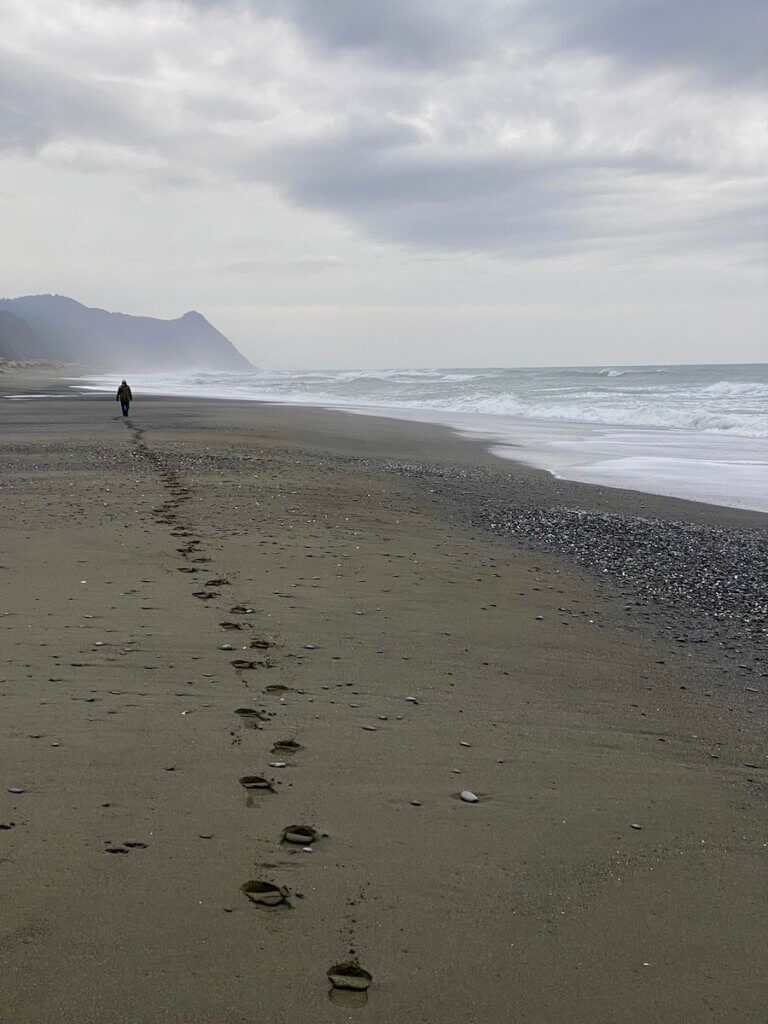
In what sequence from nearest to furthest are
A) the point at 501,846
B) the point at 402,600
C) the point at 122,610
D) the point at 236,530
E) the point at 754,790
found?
the point at 501,846, the point at 754,790, the point at 122,610, the point at 402,600, the point at 236,530

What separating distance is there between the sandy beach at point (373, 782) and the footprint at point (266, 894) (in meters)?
0.01

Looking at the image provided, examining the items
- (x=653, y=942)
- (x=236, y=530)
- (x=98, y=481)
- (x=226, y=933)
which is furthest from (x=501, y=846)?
(x=98, y=481)

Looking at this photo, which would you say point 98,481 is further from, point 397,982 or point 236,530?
point 397,982

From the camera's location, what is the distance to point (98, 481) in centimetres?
1178

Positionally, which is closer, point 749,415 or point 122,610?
point 122,610

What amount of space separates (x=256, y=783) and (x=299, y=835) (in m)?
0.45

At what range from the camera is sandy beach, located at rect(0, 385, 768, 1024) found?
8.29 feet

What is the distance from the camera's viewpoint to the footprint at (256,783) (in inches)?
140

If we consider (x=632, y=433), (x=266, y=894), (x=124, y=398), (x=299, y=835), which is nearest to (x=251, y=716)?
(x=299, y=835)

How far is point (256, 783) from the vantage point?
3.60 m

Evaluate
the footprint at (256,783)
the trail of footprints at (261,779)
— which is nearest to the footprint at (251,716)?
the trail of footprints at (261,779)

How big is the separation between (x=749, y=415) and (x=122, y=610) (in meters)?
28.2

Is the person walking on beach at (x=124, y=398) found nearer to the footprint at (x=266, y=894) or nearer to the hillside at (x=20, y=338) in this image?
the footprint at (x=266, y=894)

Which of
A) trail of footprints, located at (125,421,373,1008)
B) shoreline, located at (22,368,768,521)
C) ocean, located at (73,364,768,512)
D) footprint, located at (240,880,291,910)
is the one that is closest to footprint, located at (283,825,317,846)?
trail of footprints, located at (125,421,373,1008)
